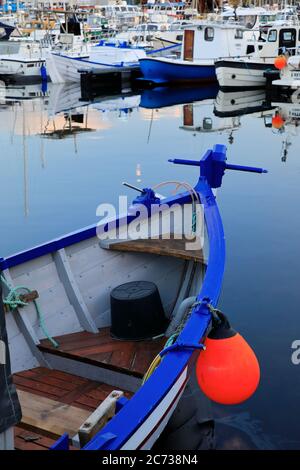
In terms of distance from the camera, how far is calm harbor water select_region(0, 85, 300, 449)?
7.06 m

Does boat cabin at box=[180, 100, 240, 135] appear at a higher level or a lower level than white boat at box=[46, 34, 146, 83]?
lower

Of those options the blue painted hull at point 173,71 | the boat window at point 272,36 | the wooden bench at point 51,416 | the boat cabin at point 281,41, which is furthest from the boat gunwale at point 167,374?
the blue painted hull at point 173,71

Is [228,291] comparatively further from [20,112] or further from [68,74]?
[68,74]

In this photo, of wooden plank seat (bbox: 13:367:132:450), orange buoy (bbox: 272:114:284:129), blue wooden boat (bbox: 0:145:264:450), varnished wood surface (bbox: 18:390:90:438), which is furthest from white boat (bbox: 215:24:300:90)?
varnished wood surface (bbox: 18:390:90:438)

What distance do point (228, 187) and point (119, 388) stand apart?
37.8 ft

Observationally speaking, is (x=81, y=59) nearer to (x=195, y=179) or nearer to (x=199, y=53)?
(x=199, y=53)

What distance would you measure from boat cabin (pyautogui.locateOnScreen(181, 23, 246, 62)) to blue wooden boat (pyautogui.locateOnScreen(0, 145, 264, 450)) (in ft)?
98.3

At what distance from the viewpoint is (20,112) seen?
2967cm

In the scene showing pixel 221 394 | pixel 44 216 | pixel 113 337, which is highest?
pixel 221 394

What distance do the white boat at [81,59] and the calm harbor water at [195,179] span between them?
2215 mm

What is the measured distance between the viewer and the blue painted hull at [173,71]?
35.5 m

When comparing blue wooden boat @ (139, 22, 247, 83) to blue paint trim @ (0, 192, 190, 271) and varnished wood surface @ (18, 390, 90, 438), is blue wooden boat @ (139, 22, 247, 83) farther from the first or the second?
varnished wood surface @ (18, 390, 90, 438)

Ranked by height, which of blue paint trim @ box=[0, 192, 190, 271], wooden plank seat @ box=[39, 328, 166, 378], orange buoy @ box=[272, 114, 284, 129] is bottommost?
Answer: wooden plank seat @ box=[39, 328, 166, 378]
